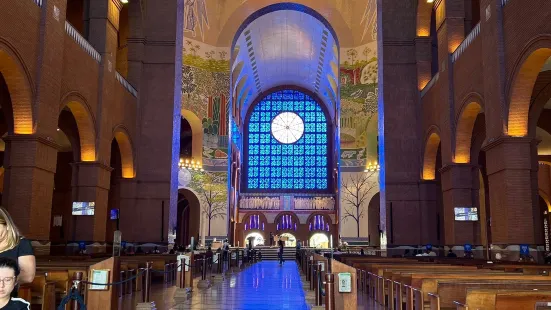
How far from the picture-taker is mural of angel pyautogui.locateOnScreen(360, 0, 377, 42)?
3625 cm

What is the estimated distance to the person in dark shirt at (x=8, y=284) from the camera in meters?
3.53

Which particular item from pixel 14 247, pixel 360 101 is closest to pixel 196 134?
pixel 360 101

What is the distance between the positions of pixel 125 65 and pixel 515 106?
18641 mm

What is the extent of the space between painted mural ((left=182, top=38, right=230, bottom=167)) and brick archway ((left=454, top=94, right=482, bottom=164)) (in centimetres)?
2088

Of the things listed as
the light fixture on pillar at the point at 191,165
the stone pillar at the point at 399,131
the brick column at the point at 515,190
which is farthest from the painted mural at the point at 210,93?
the brick column at the point at 515,190

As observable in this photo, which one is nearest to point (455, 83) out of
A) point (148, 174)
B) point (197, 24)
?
point (148, 174)

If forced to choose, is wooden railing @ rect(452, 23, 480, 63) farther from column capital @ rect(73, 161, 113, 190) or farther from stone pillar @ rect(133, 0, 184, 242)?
column capital @ rect(73, 161, 113, 190)

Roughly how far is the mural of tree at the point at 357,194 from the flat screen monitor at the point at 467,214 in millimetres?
18806

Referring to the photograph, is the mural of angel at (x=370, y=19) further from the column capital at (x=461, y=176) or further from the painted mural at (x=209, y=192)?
the column capital at (x=461, y=176)

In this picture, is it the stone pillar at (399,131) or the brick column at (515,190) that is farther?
the stone pillar at (399,131)

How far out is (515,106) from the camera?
15.1 meters

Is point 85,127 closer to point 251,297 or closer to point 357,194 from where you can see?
point 251,297

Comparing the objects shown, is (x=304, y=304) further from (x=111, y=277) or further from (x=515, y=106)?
(x=515, y=106)

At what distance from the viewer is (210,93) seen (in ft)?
127
